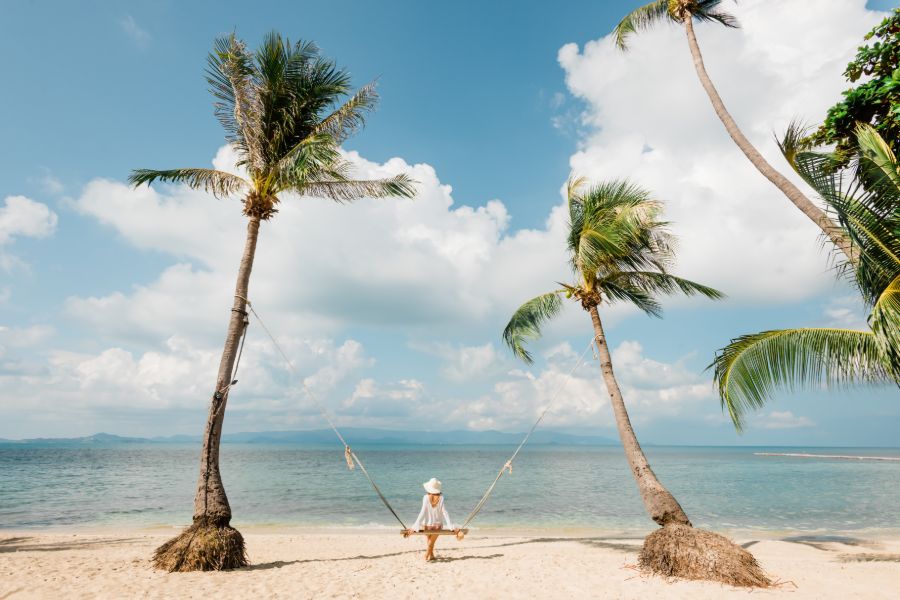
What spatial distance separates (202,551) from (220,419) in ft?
6.48

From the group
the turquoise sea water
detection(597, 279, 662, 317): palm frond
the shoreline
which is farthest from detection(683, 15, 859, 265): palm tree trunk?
the turquoise sea water

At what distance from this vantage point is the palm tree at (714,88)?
5840 mm

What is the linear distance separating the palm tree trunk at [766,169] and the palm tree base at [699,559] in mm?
4517

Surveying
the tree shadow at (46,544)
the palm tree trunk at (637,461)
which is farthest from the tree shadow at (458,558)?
the tree shadow at (46,544)

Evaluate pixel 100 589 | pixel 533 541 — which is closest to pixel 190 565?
pixel 100 589

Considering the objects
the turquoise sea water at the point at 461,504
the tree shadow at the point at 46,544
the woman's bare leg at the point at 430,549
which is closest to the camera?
the woman's bare leg at the point at 430,549

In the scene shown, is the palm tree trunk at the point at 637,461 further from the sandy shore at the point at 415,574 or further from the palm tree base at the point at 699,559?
the sandy shore at the point at 415,574

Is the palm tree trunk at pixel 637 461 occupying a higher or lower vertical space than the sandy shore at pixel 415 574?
higher

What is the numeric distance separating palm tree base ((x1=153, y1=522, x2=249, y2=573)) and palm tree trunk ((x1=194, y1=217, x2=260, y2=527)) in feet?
0.51

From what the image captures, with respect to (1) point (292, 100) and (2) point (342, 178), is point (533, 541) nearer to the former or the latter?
(2) point (342, 178)

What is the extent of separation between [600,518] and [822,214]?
15270 mm

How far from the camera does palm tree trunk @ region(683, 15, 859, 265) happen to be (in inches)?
225

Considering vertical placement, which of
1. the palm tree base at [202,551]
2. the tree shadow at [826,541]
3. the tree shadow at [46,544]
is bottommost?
the tree shadow at [826,541]

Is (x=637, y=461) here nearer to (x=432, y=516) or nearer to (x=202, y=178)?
(x=432, y=516)
